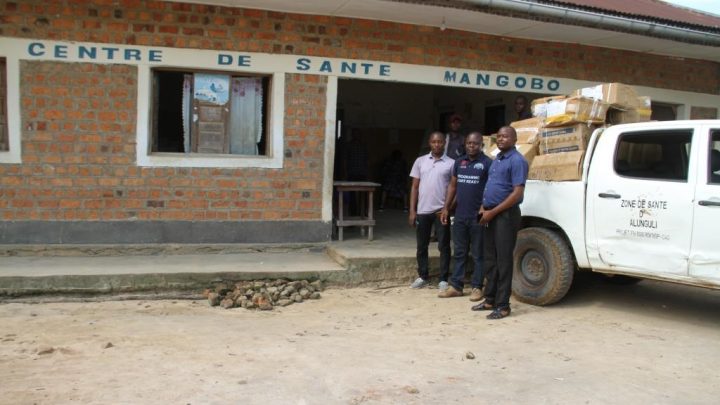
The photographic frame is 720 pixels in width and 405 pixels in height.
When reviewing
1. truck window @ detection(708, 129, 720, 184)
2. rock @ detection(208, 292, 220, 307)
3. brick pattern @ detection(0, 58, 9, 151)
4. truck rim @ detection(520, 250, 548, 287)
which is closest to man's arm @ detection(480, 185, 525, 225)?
truck rim @ detection(520, 250, 548, 287)

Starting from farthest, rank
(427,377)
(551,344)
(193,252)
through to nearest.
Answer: (193,252)
(551,344)
(427,377)

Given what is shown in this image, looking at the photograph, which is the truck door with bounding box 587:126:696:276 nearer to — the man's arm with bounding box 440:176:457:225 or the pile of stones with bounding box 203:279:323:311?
the man's arm with bounding box 440:176:457:225

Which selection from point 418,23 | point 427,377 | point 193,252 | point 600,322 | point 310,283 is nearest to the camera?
point 427,377

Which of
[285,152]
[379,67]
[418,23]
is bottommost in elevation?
[285,152]

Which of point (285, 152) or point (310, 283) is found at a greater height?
point (285, 152)

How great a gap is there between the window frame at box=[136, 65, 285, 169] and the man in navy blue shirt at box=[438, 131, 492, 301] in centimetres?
240

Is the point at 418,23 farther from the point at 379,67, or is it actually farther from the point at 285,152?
the point at 285,152

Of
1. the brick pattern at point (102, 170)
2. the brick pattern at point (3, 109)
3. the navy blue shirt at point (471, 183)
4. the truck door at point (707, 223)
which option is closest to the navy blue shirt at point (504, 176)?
the navy blue shirt at point (471, 183)

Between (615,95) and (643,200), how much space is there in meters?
1.22

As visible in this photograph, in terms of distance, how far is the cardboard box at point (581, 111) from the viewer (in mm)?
5809

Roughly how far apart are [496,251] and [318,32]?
3.68m

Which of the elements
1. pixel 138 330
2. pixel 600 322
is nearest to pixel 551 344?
pixel 600 322

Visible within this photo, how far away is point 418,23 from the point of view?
7.82 metres

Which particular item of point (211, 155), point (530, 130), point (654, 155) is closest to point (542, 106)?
point (530, 130)
